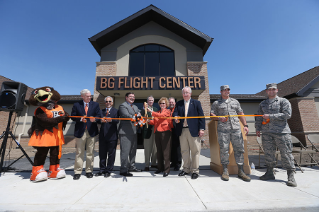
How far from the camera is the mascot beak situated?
3.25 metres

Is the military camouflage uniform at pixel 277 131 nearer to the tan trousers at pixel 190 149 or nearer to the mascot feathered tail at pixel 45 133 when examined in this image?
the tan trousers at pixel 190 149

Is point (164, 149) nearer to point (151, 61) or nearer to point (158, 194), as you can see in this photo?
point (158, 194)

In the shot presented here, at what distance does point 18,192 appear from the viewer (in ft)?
8.14

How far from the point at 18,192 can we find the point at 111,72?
8110 mm

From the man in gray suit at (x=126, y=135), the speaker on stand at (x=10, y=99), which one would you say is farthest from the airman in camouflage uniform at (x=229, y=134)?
the speaker on stand at (x=10, y=99)

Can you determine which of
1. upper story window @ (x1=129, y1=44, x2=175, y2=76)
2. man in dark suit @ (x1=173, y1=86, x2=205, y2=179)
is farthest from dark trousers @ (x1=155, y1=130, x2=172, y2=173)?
upper story window @ (x1=129, y1=44, x2=175, y2=76)

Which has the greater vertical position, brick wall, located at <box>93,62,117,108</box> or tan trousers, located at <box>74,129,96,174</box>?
brick wall, located at <box>93,62,117,108</box>

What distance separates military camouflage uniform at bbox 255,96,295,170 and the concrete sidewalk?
487 mm

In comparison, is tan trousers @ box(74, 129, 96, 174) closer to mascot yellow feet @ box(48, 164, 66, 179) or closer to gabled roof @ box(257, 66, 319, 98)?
mascot yellow feet @ box(48, 164, 66, 179)

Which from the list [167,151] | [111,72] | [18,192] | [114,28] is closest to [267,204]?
[167,151]

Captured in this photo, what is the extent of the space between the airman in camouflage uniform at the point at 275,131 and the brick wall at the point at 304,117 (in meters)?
8.94

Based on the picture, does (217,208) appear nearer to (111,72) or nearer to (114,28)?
(111,72)

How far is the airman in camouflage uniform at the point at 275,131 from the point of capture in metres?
3.03

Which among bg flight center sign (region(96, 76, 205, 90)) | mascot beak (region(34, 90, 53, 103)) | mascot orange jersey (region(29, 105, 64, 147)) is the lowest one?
mascot orange jersey (region(29, 105, 64, 147))
